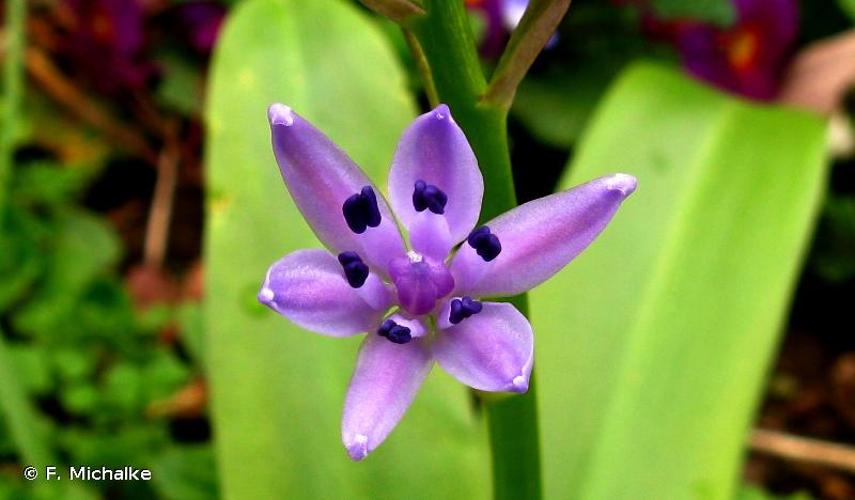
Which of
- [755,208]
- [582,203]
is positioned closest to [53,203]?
[755,208]

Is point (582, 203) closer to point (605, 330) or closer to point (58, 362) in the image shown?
point (605, 330)

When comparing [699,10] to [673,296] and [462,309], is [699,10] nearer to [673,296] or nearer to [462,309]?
[673,296]

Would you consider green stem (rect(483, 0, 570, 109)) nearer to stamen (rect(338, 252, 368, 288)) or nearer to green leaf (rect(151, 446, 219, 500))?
stamen (rect(338, 252, 368, 288))

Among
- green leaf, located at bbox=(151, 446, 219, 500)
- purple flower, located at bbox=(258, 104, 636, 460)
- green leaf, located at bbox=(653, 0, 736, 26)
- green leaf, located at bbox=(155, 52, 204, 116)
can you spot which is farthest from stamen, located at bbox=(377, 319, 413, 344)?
green leaf, located at bbox=(155, 52, 204, 116)

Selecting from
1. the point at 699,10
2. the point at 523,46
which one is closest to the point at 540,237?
the point at 523,46

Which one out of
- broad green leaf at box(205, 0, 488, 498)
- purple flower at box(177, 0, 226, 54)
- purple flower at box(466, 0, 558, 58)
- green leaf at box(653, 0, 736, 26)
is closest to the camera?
broad green leaf at box(205, 0, 488, 498)

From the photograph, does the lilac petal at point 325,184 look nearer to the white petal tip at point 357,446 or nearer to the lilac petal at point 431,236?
the lilac petal at point 431,236
